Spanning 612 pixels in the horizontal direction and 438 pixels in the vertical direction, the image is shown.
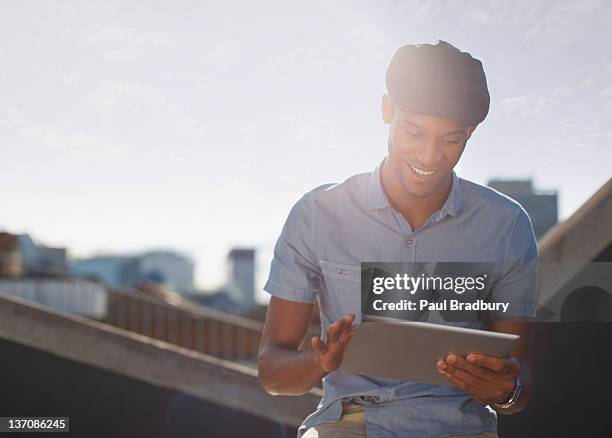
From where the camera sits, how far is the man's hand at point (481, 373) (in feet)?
4.59

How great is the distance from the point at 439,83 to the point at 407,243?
49 cm

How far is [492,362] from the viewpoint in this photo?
1396mm

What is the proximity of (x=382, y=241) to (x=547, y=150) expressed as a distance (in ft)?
2.72

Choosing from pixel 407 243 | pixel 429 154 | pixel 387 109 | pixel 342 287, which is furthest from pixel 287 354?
pixel 387 109

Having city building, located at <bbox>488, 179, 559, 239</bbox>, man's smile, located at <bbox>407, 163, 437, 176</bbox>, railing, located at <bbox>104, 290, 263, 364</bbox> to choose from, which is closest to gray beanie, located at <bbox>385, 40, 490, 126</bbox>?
man's smile, located at <bbox>407, 163, 437, 176</bbox>

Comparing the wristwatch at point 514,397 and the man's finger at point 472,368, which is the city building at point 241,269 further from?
the man's finger at point 472,368

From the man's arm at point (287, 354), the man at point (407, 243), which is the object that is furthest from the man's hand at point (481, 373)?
the man's arm at point (287, 354)

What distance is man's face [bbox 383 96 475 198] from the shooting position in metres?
1.78

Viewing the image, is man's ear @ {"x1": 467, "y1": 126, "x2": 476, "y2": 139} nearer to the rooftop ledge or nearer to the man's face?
the man's face

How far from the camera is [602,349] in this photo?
2.45 metres

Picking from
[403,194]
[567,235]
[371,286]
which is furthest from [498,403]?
[567,235]

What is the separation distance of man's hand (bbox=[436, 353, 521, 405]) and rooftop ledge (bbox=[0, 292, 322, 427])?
1612 mm

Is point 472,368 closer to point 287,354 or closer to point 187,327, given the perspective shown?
point 287,354

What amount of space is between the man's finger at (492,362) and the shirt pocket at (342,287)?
0.48 m
